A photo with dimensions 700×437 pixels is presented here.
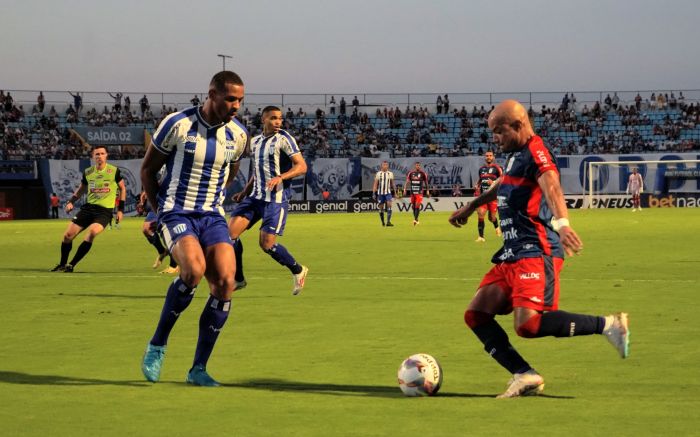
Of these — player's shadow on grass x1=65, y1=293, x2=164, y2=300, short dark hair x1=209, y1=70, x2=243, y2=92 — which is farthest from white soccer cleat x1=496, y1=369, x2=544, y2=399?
player's shadow on grass x1=65, y1=293, x2=164, y2=300

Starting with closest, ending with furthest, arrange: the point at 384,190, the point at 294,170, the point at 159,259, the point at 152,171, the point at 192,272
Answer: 1. the point at 192,272
2. the point at 152,171
3. the point at 294,170
4. the point at 159,259
5. the point at 384,190

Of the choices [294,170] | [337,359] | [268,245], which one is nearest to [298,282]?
[268,245]

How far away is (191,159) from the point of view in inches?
336

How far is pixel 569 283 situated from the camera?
53.2ft

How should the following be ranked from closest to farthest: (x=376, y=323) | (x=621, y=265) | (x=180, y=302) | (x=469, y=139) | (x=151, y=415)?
(x=151, y=415) < (x=180, y=302) < (x=376, y=323) < (x=621, y=265) < (x=469, y=139)

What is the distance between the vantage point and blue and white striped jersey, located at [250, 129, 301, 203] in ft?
51.3

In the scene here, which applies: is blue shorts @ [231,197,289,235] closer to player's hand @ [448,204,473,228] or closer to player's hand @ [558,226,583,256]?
player's hand @ [448,204,473,228]

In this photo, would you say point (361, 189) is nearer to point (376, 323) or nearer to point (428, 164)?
point (428, 164)

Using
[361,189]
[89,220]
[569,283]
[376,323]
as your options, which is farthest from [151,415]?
[361,189]

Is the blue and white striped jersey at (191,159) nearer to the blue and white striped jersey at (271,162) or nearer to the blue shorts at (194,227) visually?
the blue shorts at (194,227)

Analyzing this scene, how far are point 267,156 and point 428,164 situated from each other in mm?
46956

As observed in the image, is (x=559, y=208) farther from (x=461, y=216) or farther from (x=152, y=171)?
(x=152, y=171)

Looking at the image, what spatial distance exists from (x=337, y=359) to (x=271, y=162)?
22.8ft

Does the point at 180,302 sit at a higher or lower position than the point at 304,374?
higher
